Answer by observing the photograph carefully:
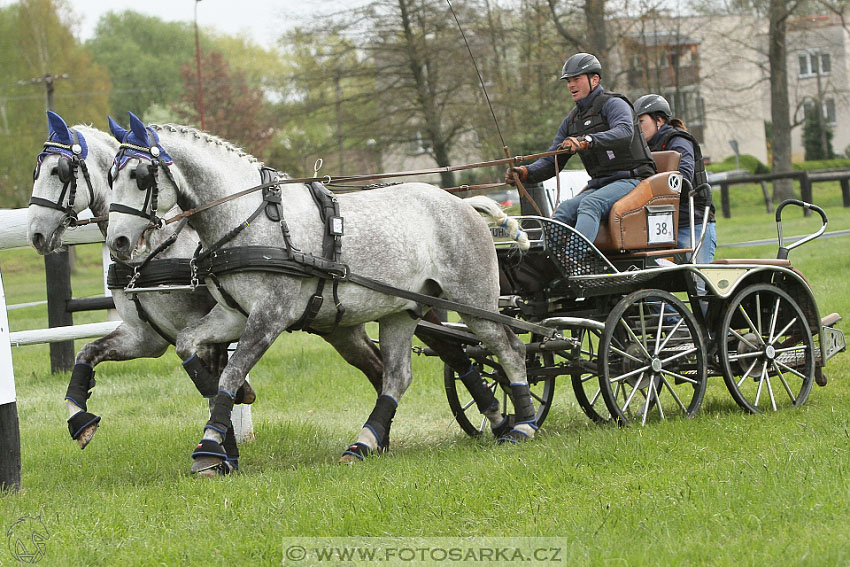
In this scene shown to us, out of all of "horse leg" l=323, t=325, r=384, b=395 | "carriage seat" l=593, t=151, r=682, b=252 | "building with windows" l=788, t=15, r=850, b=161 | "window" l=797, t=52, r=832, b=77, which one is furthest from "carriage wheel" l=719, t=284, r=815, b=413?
"window" l=797, t=52, r=832, b=77

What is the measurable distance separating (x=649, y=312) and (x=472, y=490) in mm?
2928

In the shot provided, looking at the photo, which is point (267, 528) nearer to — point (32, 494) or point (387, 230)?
point (32, 494)

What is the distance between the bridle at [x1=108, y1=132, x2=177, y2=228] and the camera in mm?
5652

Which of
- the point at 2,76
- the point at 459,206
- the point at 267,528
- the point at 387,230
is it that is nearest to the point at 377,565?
the point at 267,528

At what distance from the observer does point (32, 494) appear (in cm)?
573

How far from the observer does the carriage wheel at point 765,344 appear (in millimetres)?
7027

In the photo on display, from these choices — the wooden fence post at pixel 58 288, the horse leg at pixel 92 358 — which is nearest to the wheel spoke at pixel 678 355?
the horse leg at pixel 92 358

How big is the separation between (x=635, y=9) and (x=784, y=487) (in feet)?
85.4

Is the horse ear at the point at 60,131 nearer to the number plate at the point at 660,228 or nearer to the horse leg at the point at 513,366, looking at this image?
the horse leg at the point at 513,366

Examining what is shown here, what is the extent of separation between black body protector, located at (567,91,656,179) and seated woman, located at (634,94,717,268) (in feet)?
1.80

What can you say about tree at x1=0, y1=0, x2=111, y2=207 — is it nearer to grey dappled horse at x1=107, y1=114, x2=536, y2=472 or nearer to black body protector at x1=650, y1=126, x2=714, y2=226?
black body protector at x1=650, y1=126, x2=714, y2=226

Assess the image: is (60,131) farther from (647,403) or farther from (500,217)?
(647,403)

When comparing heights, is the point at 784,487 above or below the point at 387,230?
below

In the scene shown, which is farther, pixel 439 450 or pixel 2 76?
pixel 2 76
